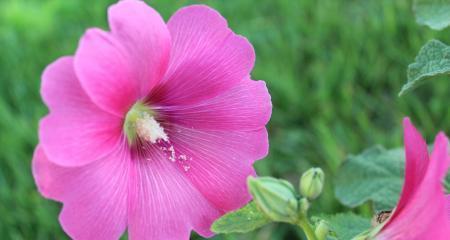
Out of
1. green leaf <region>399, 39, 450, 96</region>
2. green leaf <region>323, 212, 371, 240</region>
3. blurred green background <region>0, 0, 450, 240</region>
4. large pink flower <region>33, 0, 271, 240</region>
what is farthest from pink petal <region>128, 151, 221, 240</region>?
blurred green background <region>0, 0, 450, 240</region>

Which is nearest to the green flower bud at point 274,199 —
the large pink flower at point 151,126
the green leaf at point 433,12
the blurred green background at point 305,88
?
the large pink flower at point 151,126

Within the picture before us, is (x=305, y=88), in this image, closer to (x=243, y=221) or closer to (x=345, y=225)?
(x=345, y=225)

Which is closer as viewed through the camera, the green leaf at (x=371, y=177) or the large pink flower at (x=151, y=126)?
the large pink flower at (x=151, y=126)

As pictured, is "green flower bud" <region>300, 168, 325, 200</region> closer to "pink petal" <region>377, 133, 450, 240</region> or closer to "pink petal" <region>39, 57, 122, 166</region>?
"pink petal" <region>377, 133, 450, 240</region>

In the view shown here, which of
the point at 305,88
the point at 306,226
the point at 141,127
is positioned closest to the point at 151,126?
the point at 141,127

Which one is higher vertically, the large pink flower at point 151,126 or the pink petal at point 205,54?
the pink petal at point 205,54

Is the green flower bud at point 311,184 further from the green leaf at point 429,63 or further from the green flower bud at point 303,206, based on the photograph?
the green leaf at point 429,63

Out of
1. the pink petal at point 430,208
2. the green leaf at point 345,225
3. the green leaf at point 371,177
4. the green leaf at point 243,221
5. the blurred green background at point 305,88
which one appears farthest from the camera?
the blurred green background at point 305,88
